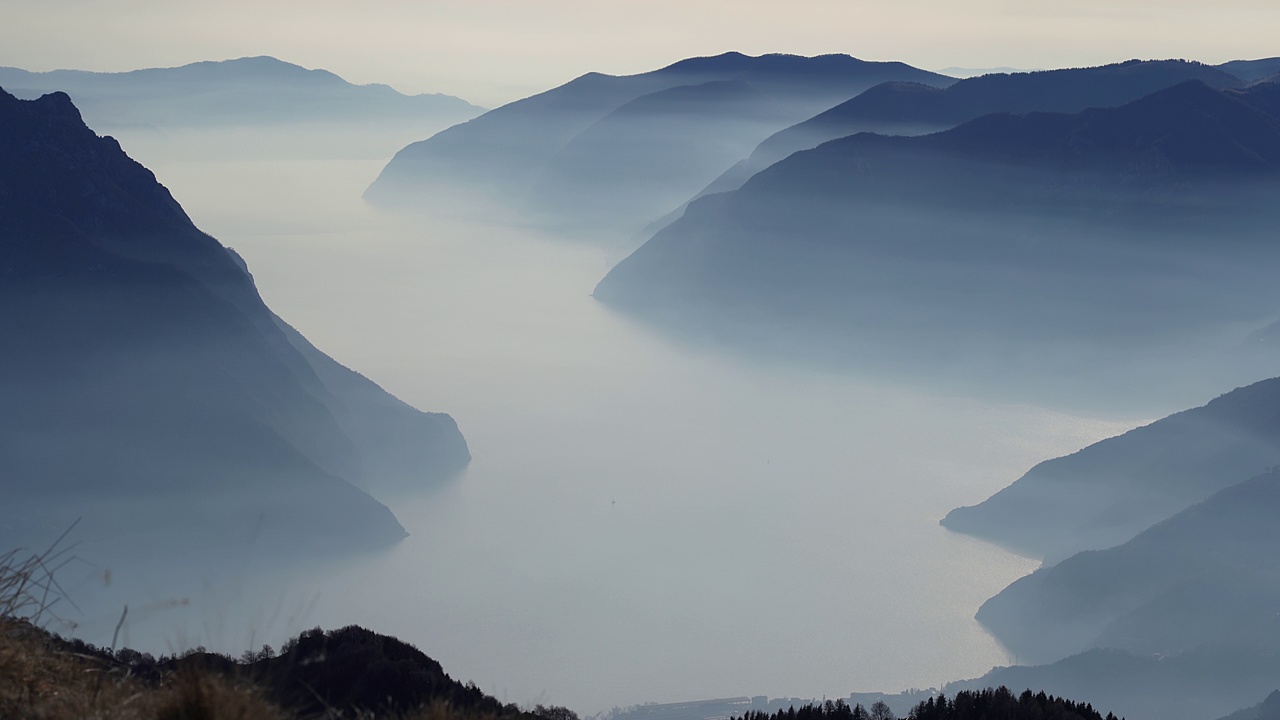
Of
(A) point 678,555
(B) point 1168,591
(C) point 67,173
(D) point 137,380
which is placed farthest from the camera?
(A) point 678,555

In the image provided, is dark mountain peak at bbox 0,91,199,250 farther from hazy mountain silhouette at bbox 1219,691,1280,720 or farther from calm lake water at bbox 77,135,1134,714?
hazy mountain silhouette at bbox 1219,691,1280,720

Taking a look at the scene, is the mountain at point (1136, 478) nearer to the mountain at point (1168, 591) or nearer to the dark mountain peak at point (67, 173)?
the mountain at point (1168, 591)

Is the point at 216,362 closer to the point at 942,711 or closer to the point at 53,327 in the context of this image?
the point at 53,327

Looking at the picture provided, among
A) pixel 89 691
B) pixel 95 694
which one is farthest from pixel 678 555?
pixel 95 694

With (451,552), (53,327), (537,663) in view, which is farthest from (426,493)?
(537,663)

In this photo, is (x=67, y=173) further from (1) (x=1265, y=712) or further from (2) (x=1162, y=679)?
(1) (x=1265, y=712)

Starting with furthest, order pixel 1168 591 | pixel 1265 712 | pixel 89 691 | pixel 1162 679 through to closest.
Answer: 1. pixel 1168 591
2. pixel 1162 679
3. pixel 1265 712
4. pixel 89 691

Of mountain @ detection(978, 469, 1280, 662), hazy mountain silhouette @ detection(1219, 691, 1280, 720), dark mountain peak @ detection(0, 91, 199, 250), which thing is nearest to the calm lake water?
mountain @ detection(978, 469, 1280, 662)
